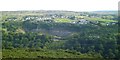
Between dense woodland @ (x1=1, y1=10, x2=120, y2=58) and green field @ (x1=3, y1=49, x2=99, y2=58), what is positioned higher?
dense woodland @ (x1=1, y1=10, x2=120, y2=58)

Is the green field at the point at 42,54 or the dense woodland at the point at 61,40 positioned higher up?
the dense woodland at the point at 61,40

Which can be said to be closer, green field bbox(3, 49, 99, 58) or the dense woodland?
green field bbox(3, 49, 99, 58)

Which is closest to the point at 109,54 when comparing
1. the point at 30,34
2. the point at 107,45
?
the point at 107,45

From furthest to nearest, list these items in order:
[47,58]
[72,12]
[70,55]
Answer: [72,12] < [70,55] < [47,58]

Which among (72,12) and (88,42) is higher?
(72,12)

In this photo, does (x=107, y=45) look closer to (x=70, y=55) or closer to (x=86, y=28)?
(x=70, y=55)

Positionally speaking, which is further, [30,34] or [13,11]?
[13,11]

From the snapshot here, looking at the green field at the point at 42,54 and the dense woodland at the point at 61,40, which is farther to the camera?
the dense woodland at the point at 61,40

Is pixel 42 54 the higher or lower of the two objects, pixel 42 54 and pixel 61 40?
the lower
